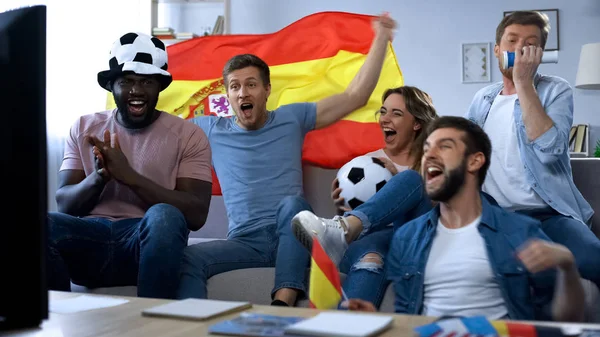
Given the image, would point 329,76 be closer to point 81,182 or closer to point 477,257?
point 81,182

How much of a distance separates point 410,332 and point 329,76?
2038mm

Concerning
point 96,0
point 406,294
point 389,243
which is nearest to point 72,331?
point 406,294

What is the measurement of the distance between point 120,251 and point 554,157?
4.26 ft

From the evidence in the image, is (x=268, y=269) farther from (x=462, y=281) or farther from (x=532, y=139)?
(x=532, y=139)

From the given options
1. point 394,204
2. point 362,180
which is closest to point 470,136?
point 394,204

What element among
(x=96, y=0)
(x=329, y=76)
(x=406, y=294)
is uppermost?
(x=96, y=0)

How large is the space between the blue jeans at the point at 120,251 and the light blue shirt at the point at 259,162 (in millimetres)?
389

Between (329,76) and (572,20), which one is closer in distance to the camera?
(329,76)

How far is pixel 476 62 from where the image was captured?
504 cm

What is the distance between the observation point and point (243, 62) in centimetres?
246

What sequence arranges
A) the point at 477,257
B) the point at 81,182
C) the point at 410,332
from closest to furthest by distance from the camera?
the point at 410,332 → the point at 477,257 → the point at 81,182

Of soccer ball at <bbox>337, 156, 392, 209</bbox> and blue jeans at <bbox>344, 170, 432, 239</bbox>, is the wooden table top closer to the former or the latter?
blue jeans at <bbox>344, 170, 432, 239</bbox>

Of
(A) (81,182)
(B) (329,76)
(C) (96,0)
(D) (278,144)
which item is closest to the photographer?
(A) (81,182)

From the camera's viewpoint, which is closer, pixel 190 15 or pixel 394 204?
pixel 394 204
